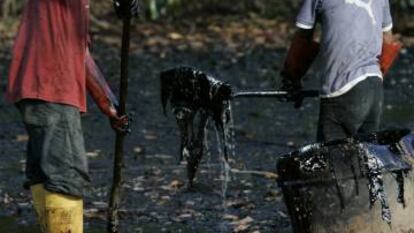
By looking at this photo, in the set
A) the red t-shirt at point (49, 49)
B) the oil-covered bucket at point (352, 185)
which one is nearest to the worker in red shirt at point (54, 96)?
the red t-shirt at point (49, 49)

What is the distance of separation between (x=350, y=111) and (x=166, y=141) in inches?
198

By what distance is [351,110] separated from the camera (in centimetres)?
617

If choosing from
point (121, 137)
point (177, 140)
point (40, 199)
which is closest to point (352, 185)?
point (121, 137)

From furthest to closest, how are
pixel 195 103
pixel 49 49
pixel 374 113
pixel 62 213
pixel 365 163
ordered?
pixel 195 103 → pixel 374 113 → pixel 62 213 → pixel 49 49 → pixel 365 163

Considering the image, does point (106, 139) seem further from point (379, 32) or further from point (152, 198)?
point (379, 32)

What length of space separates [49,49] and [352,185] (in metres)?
1.75

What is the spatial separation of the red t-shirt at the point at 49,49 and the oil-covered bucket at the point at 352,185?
1245 millimetres

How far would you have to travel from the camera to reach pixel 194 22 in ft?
69.5

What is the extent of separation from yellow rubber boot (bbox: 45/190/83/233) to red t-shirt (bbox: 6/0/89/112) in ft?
1.75

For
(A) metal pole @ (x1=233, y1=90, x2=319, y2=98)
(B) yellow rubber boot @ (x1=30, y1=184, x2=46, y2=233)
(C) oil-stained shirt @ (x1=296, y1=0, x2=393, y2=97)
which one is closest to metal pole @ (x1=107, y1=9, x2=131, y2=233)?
(B) yellow rubber boot @ (x1=30, y1=184, x2=46, y2=233)

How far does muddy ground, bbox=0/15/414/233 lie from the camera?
7.78 m

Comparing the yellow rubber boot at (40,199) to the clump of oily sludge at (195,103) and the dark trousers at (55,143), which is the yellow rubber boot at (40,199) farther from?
the clump of oily sludge at (195,103)

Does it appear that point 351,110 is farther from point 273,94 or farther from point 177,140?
point 177,140

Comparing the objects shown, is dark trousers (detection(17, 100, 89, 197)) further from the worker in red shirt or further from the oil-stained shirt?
the oil-stained shirt
